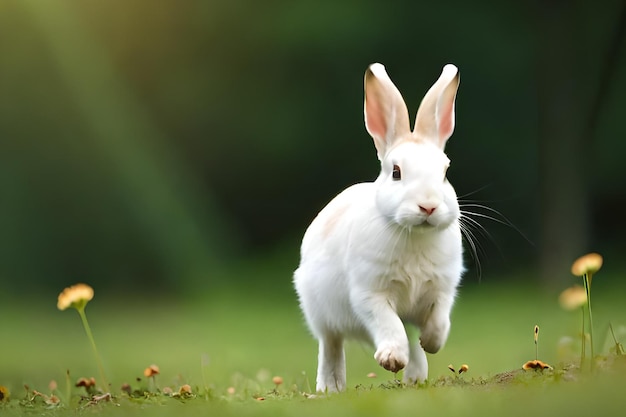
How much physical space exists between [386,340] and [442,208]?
0.58 metres

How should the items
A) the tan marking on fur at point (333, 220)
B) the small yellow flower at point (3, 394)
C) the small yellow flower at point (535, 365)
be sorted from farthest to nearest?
the tan marking on fur at point (333, 220) < the small yellow flower at point (3, 394) < the small yellow flower at point (535, 365)

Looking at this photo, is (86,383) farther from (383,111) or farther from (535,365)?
(535,365)

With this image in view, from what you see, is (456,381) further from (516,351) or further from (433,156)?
(516,351)

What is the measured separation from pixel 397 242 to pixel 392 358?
0.49 metres

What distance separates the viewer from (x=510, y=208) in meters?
11.6

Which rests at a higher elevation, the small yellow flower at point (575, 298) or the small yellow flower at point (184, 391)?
the small yellow flower at point (575, 298)

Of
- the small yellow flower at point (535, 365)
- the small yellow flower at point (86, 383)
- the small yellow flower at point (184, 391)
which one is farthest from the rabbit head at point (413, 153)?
the small yellow flower at point (86, 383)

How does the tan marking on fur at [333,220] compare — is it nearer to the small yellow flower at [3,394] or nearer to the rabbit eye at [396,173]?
the rabbit eye at [396,173]

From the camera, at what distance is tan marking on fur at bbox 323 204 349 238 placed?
4.63m

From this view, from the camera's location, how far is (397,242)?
4.21m

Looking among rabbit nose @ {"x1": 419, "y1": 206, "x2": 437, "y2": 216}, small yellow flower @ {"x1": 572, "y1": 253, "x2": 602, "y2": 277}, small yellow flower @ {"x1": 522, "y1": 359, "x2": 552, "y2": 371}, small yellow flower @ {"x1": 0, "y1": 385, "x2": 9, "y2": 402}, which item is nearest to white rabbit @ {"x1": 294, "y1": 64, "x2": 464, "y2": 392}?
rabbit nose @ {"x1": 419, "y1": 206, "x2": 437, "y2": 216}

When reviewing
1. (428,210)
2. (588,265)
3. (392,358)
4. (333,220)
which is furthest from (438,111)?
(392,358)

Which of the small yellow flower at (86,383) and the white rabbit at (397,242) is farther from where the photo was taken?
the small yellow flower at (86,383)

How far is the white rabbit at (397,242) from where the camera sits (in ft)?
13.1
